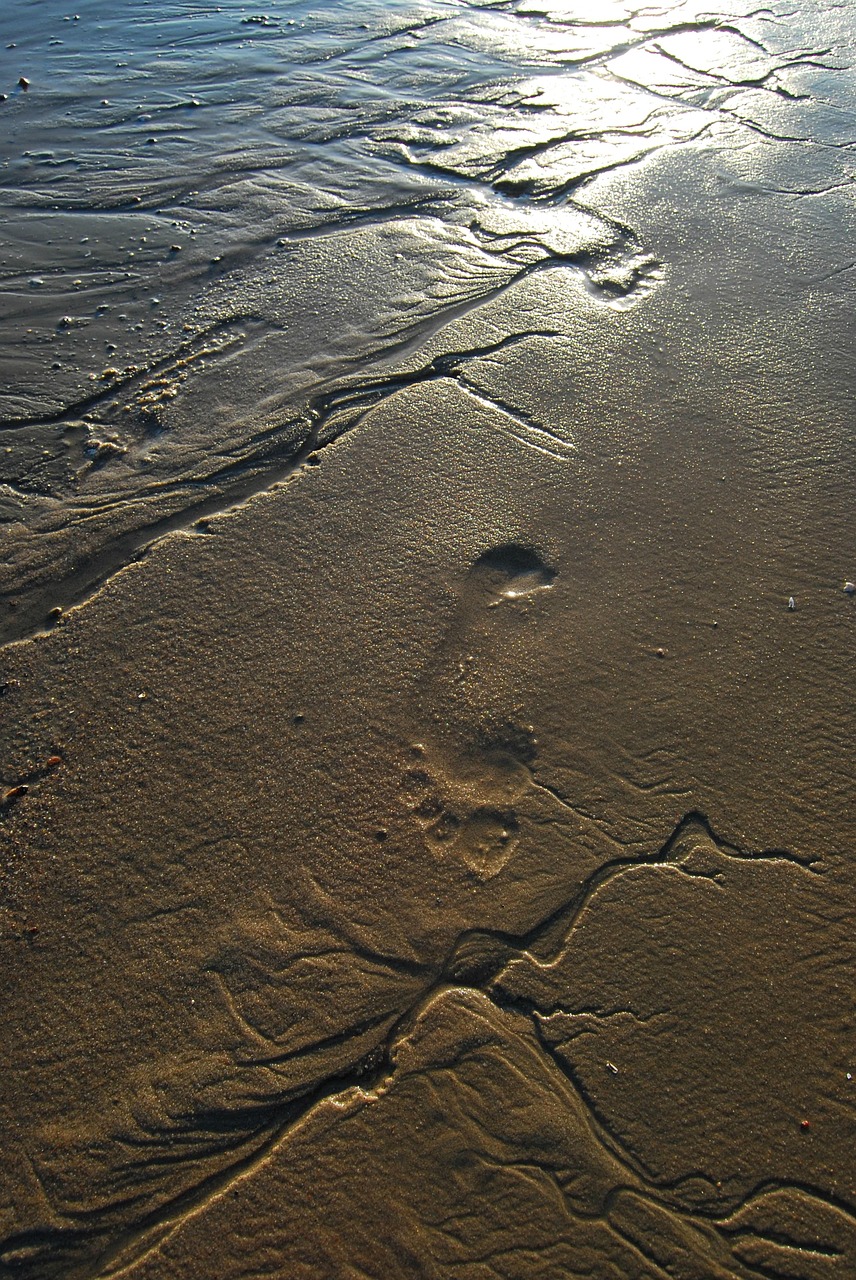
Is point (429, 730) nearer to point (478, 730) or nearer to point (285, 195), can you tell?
point (478, 730)

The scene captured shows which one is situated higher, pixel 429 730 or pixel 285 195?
pixel 285 195

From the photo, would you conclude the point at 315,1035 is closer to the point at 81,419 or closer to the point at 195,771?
the point at 195,771

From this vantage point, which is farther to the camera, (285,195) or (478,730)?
(285,195)

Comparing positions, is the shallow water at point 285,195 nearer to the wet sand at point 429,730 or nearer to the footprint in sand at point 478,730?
the wet sand at point 429,730

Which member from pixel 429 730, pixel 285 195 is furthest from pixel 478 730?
pixel 285 195

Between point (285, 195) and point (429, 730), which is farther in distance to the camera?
point (285, 195)

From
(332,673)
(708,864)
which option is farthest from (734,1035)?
(332,673)
